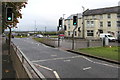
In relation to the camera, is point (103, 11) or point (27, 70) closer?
point (27, 70)

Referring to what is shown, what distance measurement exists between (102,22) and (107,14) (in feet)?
9.29

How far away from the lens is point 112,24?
144ft

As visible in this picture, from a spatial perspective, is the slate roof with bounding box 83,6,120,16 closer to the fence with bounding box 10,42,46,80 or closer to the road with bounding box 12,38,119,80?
the road with bounding box 12,38,119,80

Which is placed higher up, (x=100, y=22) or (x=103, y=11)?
(x=103, y=11)

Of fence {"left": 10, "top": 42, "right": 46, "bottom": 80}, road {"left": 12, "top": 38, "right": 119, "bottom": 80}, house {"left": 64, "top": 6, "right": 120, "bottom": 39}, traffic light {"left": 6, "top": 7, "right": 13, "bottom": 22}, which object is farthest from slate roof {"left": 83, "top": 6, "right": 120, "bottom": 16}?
fence {"left": 10, "top": 42, "right": 46, "bottom": 80}

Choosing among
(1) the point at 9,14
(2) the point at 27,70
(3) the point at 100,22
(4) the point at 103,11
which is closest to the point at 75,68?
(1) the point at 9,14

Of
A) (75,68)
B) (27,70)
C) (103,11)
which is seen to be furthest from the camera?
(103,11)

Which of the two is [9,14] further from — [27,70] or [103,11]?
[103,11]

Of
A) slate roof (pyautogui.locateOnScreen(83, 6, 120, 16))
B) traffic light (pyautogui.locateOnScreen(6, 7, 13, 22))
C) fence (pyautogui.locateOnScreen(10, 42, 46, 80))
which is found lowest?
fence (pyautogui.locateOnScreen(10, 42, 46, 80))

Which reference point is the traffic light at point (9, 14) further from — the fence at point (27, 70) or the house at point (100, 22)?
the house at point (100, 22)

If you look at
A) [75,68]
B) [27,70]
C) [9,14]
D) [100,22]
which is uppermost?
[100,22]

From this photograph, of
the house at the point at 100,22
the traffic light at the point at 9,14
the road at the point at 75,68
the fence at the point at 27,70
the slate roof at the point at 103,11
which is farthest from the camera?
the slate roof at the point at 103,11

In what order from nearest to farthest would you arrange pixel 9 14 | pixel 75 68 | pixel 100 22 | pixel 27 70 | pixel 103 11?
pixel 27 70
pixel 9 14
pixel 75 68
pixel 103 11
pixel 100 22

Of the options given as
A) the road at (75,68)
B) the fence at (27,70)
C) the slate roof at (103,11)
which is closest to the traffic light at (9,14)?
the road at (75,68)
